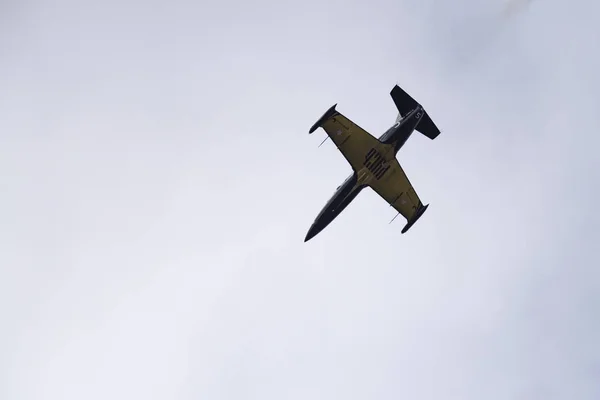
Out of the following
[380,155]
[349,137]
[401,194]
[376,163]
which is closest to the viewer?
[349,137]

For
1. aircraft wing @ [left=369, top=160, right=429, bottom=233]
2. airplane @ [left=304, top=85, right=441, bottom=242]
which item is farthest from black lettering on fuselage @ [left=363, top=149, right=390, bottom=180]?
aircraft wing @ [left=369, top=160, right=429, bottom=233]

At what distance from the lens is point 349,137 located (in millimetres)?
84812

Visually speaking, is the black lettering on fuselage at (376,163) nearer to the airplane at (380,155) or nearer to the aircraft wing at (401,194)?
the airplane at (380,155)

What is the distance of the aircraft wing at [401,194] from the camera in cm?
8981

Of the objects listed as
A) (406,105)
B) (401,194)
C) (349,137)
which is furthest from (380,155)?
(401,194)

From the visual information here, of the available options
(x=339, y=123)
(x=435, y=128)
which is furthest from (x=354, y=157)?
(x=435, y=128)

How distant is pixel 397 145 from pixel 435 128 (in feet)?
17.2

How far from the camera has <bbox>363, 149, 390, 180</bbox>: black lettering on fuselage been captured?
86.3 m

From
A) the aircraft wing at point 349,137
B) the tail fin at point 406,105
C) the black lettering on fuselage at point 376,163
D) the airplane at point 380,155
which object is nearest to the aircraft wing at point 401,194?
the airplane at point 380,155

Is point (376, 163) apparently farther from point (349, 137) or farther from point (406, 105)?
point (406, 105)

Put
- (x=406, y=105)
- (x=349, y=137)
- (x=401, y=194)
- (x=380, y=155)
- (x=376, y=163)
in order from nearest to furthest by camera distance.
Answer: (x=349, y=137)
(x=406, y=105)
(x=380, y=155)
(x=376, y=163)
(x=401, y=194)

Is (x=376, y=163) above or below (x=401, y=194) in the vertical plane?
above

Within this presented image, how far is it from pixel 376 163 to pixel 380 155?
1085 mm

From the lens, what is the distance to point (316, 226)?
295 ft
